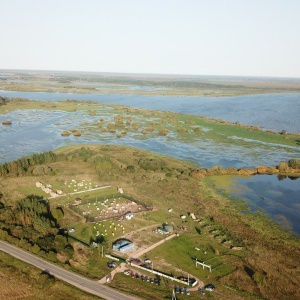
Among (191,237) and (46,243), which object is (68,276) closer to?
(46,243)

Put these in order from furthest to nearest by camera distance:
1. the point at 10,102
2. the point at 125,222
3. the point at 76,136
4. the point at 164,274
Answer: the point at 10,102 < the point at 76,136 < the point at 125,222 < the point at 164,274

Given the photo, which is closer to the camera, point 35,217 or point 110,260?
point 110,260

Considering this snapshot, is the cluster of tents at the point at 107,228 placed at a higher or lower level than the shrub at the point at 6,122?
lower

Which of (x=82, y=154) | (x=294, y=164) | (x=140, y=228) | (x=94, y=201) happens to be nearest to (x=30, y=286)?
(x=140, y=228)

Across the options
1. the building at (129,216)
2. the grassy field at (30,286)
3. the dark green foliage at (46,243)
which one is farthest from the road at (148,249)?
the dark green foliage at (46,243)

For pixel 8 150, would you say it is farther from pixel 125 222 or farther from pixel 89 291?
pixel 89 291

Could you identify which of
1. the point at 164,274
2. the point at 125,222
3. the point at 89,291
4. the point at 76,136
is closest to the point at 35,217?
the point at 125,222

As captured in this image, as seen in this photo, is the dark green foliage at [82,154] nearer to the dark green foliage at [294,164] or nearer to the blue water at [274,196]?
the blue water at [274,196]
